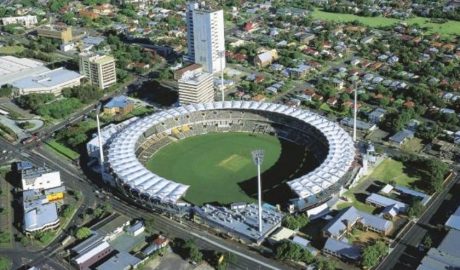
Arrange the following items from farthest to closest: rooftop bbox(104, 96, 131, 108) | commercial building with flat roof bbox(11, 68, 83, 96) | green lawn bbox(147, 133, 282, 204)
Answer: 1. commercial building with flat roof bbox(11, 68, 83, 96)
2. rooftop bbox(104, 96, 131, 108)
3. green lawn bbox(147, 133, 282, 204)

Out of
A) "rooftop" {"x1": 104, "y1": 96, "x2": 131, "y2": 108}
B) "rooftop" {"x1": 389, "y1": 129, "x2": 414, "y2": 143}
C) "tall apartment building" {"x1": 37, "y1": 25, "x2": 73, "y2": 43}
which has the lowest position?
"rooftop" {"x1": 389, "y1": 129, "x2": 414, "y2": 143}

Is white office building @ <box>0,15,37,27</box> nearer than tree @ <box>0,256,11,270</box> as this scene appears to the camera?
No

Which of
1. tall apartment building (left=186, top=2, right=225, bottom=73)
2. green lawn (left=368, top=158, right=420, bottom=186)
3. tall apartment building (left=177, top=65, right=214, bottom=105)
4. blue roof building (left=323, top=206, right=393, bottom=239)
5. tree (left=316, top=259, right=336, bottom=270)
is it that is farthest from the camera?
tall apartment building (left=186, top=2, right=225, bottom=73)

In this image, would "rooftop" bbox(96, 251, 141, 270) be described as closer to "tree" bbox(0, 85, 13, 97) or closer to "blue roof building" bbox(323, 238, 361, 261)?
"blue roof building" bbox(323, 238, 361, 261)

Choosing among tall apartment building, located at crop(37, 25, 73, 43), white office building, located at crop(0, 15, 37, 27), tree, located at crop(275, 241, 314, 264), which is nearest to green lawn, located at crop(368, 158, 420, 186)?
tree, located at crop(275, 241, 314, 264)

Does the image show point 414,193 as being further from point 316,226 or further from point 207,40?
point 207,40

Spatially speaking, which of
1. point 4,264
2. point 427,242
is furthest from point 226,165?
point 4,264

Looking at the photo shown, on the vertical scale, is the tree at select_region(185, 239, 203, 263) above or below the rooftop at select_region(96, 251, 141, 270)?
above

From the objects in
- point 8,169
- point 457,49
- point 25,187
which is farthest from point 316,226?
point 457,49

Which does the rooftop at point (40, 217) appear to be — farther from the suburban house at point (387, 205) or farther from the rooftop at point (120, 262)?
the suburban house at point (387, 205)
